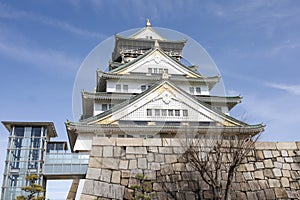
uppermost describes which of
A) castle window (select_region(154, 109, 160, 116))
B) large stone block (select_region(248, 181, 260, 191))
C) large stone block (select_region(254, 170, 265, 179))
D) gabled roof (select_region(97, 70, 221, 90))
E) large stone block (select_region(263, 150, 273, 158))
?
gabled roof (select_region(97, 70, 221, 90))

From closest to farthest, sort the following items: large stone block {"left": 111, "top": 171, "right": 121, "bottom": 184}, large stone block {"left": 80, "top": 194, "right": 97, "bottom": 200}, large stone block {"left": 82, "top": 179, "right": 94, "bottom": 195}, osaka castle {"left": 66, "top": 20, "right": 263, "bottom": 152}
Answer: large stone block {"left": 80, "top": 194, "right": 97, "bottom": 200}
large stone block {"left": 82, "top": 179, "right": 94, "bottom": 195}
large stone block {"left": 111, "top": 171, "right": 121, "bottom": 184}
osaka castle {"left": 66, "top": 20, "right": 263, "bottom": 152}

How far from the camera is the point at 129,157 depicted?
32.0 ft

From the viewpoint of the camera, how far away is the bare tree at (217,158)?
827cm

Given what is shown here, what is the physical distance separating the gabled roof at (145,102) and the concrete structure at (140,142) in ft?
0.20

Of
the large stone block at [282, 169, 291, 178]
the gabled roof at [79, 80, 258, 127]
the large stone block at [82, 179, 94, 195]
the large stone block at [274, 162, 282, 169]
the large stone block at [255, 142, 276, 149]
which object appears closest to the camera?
the large stone block at [82, 179, 94, 195]

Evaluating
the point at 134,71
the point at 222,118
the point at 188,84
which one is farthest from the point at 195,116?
the point at 134,71

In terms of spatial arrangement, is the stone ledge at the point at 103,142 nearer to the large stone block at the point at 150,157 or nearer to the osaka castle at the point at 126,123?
the osaka castle at the point at 126,123

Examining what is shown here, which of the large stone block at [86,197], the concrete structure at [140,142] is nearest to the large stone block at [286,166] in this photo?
the concrete structure at [140,142]

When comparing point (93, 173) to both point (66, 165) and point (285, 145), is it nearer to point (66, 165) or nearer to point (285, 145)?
point (66, 165)

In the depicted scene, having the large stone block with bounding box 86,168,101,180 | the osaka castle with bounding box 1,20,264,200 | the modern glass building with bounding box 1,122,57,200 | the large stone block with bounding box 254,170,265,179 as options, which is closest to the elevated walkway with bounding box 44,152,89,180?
the osaka castle with bounding box 1,20,264,200

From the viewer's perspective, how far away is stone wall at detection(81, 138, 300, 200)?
30.0 feet

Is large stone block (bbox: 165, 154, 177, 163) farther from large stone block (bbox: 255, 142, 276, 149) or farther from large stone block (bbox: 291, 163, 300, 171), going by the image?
large stone block (bbox: 291, 163, 300, 171)

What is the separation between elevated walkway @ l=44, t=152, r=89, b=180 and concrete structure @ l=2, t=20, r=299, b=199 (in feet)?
0.16

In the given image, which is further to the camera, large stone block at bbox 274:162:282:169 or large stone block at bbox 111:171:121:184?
large stone block at bbox 274:162:282:169
